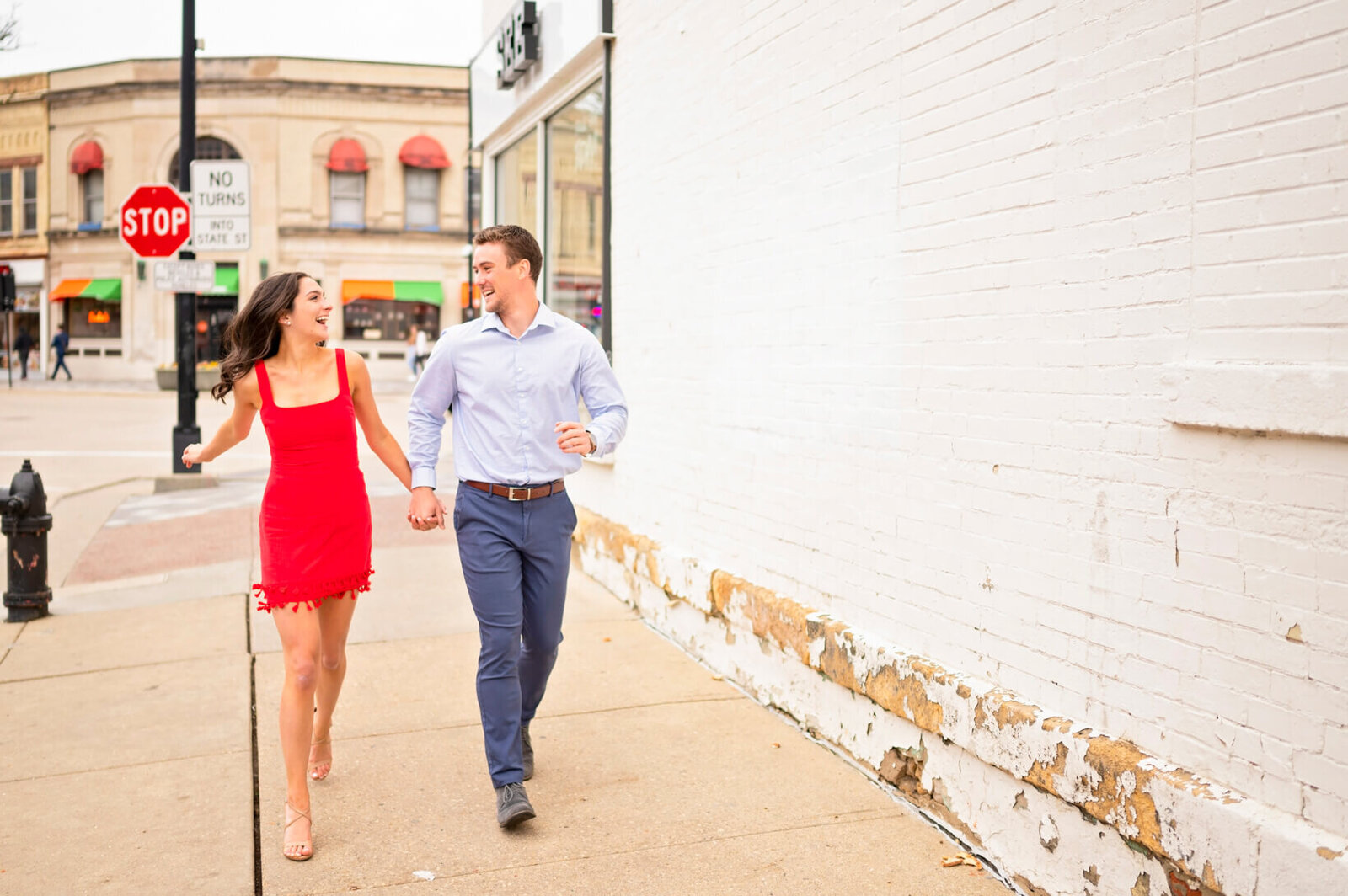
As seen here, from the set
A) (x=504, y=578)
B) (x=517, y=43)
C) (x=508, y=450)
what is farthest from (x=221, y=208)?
(x=504, y=578)

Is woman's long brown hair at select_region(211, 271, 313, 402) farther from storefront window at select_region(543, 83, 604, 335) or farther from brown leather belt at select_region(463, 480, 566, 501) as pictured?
storefront window at select_region(543, 83, 604, 335)

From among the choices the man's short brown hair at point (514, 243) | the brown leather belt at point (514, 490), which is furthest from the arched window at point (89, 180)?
the brown leather belt at point (514, 490)

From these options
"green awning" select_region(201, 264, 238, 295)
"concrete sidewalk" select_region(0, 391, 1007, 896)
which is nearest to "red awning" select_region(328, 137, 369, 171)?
"green awning" select_region(201, 264, 238, 295)

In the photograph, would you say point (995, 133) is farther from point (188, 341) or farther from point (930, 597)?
point (188, 341)

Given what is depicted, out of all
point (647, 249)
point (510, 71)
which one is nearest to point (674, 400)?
point (647, 249)

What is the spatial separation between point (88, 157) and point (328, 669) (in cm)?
4337

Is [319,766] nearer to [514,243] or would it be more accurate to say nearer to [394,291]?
[514,243]

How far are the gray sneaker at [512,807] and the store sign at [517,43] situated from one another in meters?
6.32

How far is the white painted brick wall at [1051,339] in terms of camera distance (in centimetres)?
285

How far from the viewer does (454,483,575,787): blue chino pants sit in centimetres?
419

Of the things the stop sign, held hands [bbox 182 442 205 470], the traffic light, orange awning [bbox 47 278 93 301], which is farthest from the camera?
orange awning [bbox 47 278 93 301]

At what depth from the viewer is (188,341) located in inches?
527

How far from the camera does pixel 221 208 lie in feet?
43.0

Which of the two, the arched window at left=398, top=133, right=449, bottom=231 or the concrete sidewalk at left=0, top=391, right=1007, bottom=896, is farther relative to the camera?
Answer: the arched window at left=398, top=133, right=449, bottom=231
